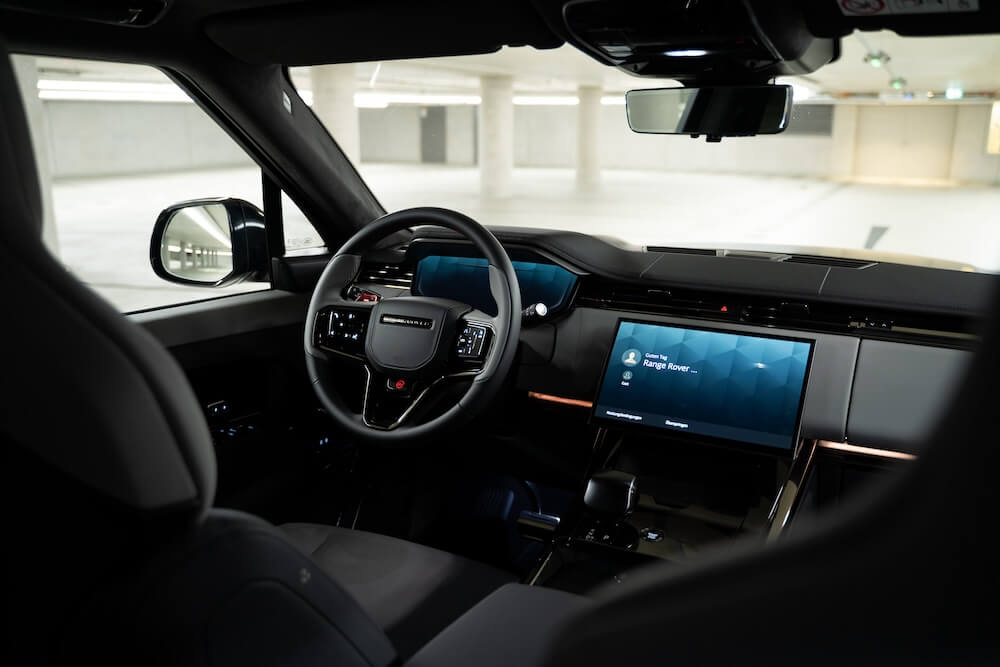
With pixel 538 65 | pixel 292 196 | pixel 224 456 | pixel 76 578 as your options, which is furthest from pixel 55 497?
pixel 538 65

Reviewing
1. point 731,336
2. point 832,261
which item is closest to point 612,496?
point 731,336

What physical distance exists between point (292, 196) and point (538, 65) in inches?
370

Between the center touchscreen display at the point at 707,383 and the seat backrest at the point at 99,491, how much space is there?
5.37ft

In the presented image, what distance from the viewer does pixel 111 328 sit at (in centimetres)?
79

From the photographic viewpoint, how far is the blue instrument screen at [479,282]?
2.75 metres

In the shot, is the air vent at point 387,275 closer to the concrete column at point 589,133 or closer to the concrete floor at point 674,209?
the concrete floor at point 674,209

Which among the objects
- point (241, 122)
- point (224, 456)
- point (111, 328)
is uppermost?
point (241, 122)

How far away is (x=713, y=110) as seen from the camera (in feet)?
7.45

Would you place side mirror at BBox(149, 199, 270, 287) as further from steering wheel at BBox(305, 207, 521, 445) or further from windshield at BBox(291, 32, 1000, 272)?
steering wheel at BBox(305, 207, 521, 445)

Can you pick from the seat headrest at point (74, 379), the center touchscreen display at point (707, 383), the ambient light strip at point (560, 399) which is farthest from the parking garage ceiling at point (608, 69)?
the seat headrest at point (74, 379)

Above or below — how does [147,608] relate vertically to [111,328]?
below

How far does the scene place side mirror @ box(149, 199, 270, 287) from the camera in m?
2.80

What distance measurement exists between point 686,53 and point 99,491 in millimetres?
1756

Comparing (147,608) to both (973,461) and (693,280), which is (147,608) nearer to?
(973,461)
